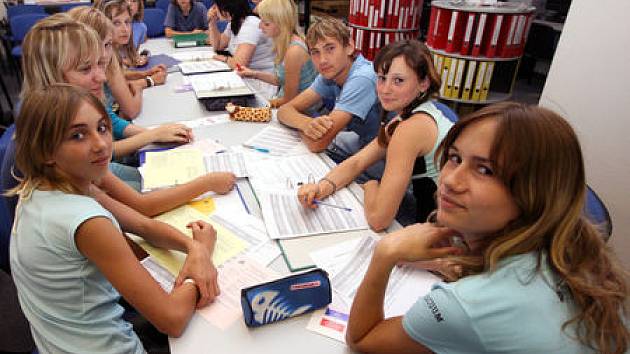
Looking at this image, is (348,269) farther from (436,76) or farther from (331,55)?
(331,55)

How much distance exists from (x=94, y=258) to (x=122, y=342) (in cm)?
23

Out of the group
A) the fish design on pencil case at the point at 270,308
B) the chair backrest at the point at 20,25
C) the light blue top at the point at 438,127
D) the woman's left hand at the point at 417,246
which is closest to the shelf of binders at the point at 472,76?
the light blue top at the point at 438,127

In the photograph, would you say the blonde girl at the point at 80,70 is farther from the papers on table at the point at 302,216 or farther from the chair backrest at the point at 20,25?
the chair backrest at the point at 20,25

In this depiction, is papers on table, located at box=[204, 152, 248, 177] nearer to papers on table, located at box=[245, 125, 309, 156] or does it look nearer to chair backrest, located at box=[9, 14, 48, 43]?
papers on table, located at box=[245, 125, 309, 156]

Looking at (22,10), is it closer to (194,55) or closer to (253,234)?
(194,55)

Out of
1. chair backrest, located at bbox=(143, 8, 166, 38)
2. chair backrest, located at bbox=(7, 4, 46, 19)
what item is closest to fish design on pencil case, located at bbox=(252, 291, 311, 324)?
chair backrest, located at bbox=(143, 8, 166, 38)

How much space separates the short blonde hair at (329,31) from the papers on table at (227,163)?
0.70m

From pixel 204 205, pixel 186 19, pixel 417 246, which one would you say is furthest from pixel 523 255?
pixel 186 19

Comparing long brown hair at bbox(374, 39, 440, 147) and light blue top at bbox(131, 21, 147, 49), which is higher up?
long brown hair at bbox(374, 39, 440, 147)

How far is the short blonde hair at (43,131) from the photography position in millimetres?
921

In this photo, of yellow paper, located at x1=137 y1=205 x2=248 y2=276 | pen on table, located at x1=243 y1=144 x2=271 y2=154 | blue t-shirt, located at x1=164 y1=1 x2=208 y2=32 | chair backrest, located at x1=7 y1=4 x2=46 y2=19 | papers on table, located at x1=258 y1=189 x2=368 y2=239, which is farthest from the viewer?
chair backrest, located at x1=7 y1=4 x2=46 y2=19

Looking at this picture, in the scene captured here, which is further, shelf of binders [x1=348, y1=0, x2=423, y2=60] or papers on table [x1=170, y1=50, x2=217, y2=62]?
shelf of binders [x1=348, y1=0, x2=423, y2=60]

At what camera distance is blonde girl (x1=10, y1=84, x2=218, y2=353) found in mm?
884

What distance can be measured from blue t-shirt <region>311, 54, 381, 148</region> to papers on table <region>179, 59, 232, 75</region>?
1161mm
